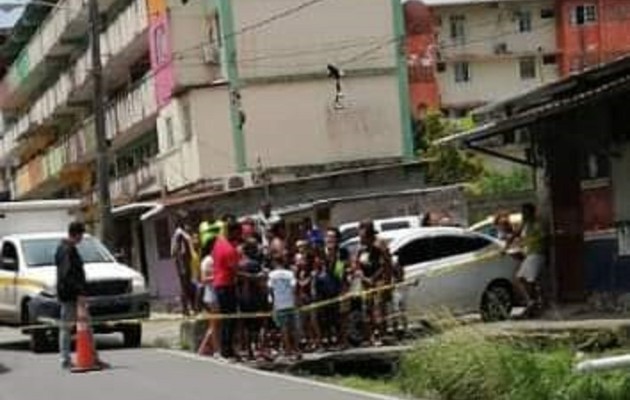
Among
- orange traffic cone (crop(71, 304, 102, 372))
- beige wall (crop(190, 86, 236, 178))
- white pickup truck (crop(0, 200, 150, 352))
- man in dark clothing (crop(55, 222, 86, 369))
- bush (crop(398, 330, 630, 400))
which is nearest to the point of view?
bush (crop(398, 330, 630, 400))

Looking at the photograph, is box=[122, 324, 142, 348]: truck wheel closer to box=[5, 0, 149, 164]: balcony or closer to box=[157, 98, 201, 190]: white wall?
box=[157, 98, 201, 190]: white wall

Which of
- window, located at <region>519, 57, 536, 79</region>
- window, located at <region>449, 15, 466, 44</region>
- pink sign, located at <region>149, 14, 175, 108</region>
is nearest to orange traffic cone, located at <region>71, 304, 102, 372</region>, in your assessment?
pink sign, located at <region>149, 14, 175, 108</region>

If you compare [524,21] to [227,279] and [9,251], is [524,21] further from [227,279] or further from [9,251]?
[227,279]

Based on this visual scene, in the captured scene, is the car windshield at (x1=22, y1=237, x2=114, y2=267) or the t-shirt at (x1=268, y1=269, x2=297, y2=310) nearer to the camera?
the t-shirt at (x1=268, y1=269, x2=297, y2=310)

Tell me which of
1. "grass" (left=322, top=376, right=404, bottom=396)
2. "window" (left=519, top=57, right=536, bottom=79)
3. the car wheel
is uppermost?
"window" (left=519, top=57, right=536, bottom=79)

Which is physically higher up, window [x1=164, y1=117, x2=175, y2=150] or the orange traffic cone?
window [x1=164, y1=117, x2=175, y2=150]

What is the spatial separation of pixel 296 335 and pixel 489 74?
53738 mm

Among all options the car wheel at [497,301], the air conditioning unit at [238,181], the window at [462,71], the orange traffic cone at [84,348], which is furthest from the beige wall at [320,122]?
the window at [462,71]

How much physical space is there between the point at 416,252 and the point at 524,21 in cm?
5068

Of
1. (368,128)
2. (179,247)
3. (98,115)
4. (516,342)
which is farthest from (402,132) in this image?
(516,342)

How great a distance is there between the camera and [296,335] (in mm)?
18453

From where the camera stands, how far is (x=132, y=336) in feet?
74.2

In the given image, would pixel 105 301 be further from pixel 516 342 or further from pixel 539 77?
pixel 539 77

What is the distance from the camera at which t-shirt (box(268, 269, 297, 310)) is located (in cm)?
1812
